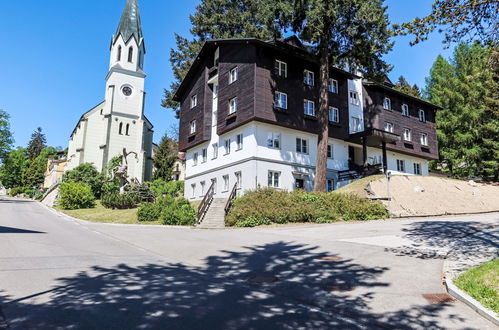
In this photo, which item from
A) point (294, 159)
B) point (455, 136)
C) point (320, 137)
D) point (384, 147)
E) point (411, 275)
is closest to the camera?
point (411, 275)

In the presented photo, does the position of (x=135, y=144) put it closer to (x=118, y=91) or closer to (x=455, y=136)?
(x=118, y=91)

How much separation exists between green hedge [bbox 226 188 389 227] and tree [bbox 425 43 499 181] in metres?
27.8

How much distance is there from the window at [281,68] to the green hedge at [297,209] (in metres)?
11.7

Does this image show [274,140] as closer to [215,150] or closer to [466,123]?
[215,150]

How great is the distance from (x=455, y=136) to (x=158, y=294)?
47.5 meters

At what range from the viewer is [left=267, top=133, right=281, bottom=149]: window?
28450 mm

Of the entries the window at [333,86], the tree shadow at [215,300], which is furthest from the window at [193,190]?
the tree shadow at [215,300]

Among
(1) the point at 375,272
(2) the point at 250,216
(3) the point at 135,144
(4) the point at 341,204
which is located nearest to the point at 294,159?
(4) the point at 341,204

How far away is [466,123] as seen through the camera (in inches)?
1722

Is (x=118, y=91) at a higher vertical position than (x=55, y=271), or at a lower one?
higher

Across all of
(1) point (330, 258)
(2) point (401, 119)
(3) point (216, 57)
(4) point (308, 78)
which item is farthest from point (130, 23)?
(1) point (330, 258)

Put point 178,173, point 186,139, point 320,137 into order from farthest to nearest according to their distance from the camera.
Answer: point 178,173
point 186,139
point 320,137

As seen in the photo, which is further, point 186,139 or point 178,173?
point 178,173

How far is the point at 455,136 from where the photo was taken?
4444 centimetres
